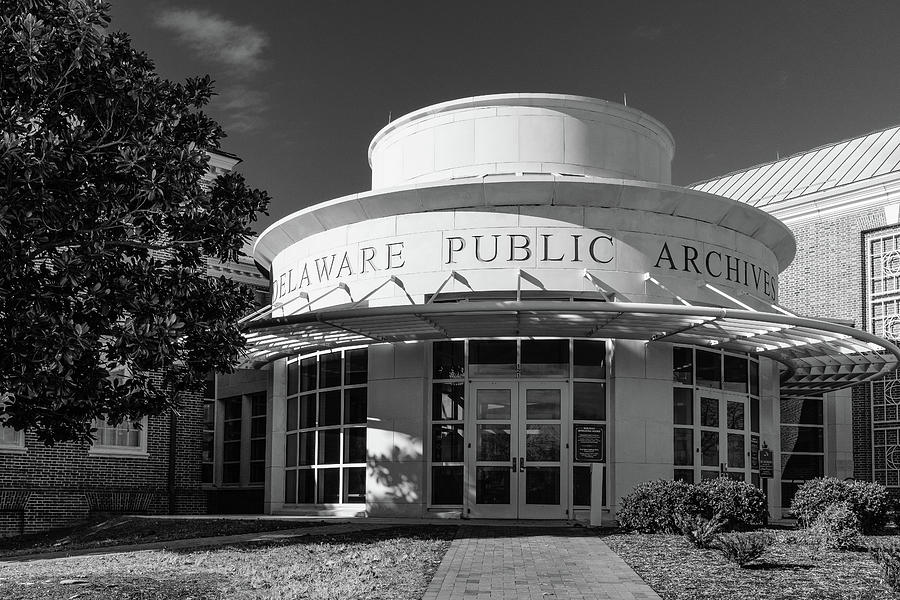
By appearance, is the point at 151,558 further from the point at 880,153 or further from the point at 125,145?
the point at 880,153

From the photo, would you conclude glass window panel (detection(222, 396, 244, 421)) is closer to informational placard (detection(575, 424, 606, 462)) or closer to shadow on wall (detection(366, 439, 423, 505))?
shadow on wall (detection(366, 439, 423, 505))

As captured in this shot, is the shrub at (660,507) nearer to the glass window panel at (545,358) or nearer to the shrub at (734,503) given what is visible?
the shrub at (734,503)

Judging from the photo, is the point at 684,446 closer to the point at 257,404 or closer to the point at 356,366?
the point at 356,366

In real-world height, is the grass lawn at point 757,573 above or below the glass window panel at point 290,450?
below

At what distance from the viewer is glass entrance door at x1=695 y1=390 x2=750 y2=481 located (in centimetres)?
1938

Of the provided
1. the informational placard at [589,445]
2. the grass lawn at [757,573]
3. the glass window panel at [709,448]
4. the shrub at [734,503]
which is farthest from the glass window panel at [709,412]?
the grass lawn at [757,573]

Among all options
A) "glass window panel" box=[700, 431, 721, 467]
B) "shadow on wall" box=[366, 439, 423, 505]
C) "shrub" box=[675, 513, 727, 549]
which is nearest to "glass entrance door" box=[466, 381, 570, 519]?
"shadow on wall" box=[366, 439, 423, 505]

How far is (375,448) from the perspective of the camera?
18969 mm

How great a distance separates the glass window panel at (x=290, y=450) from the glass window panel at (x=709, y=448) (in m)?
8.20

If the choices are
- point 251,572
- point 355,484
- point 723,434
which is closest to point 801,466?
point 723,434

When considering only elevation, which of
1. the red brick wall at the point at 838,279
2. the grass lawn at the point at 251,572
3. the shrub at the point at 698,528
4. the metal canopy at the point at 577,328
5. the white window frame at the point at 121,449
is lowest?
the grass lawn at the point at 251,572

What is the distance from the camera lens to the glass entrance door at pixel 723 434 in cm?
1938

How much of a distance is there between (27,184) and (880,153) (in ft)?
89.8

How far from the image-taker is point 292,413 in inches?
836
